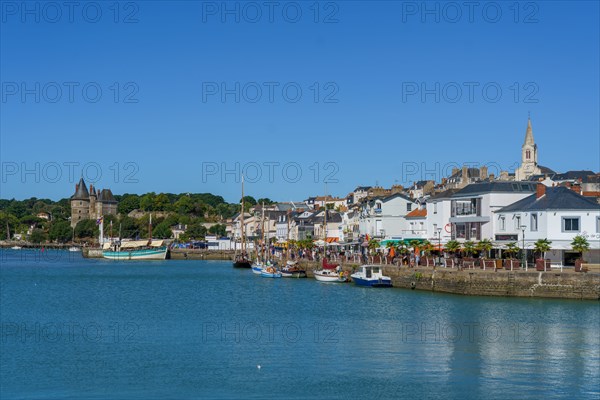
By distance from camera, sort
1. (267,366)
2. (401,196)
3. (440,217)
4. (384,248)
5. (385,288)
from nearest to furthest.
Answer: (267,366) → (385,288) → (440,217) → (384,248) → (401,196)

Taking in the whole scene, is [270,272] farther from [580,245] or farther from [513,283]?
[580,245]

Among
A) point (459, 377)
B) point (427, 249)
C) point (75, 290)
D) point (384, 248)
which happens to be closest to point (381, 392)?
point (459, 377)

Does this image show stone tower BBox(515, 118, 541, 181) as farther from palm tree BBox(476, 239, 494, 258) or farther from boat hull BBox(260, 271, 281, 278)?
palm tree BBox(476, 239, 494, 258)

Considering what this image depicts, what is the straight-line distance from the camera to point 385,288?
66750 mm

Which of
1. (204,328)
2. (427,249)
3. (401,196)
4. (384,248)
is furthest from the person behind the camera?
(401,196)

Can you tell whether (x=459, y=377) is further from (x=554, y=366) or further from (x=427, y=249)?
(x=427, y=249)

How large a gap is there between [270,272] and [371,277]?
20.1 meters

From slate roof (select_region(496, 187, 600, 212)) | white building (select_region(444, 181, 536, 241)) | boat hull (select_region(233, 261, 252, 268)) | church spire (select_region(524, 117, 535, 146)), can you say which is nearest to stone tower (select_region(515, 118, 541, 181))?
church spire (select_region(524, 117, 535, 146))

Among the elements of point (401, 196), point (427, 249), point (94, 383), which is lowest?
point (94, 383)

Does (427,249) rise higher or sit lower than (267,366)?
higher

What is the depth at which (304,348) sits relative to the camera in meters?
36.6

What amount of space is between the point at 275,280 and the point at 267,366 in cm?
5035

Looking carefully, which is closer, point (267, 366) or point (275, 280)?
point (267, 366)

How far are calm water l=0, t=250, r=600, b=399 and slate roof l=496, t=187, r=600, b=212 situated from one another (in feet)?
37.4
